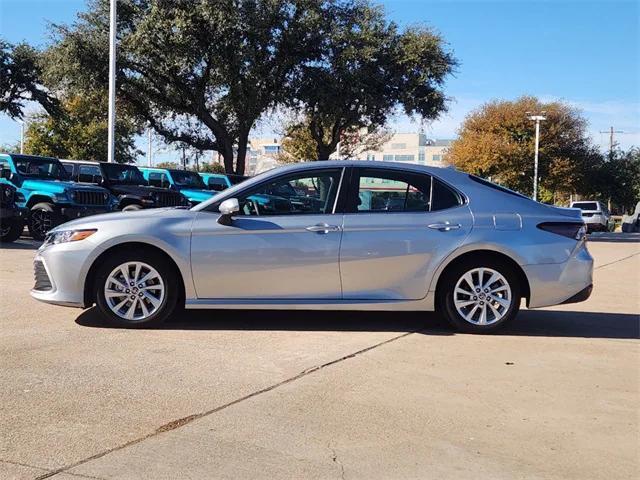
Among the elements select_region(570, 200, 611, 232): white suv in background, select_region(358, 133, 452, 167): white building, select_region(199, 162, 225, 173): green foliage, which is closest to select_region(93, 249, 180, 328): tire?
select_region(570, 200, 611, 232): white suv in background

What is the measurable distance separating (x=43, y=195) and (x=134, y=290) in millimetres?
10203

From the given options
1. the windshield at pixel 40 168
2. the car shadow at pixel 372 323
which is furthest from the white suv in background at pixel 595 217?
the car shadow at pixel 372 323

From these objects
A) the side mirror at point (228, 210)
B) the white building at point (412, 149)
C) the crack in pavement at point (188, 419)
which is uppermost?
the white building at point (412, 149)

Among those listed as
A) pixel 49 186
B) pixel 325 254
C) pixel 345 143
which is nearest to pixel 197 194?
pixel 49 186

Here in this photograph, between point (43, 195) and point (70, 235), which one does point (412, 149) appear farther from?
point (70, 235)

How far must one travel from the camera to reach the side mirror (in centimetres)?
622

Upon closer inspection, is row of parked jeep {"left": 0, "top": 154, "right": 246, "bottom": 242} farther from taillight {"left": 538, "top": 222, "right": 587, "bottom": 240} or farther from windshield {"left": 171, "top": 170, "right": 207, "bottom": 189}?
taillight {"left": 538, "top": 222, "right": 587, "bottom": 240}

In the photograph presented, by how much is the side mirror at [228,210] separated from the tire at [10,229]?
31.7ft

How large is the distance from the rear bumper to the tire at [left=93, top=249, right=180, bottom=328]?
3397 mm

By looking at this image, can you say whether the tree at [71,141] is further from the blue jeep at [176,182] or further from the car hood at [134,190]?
the car hood at [134,190]

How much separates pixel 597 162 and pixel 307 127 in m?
29.3

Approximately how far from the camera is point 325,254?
20.7 feet

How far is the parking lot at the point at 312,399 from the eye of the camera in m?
3.62

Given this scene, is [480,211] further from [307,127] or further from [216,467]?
[307,127]
